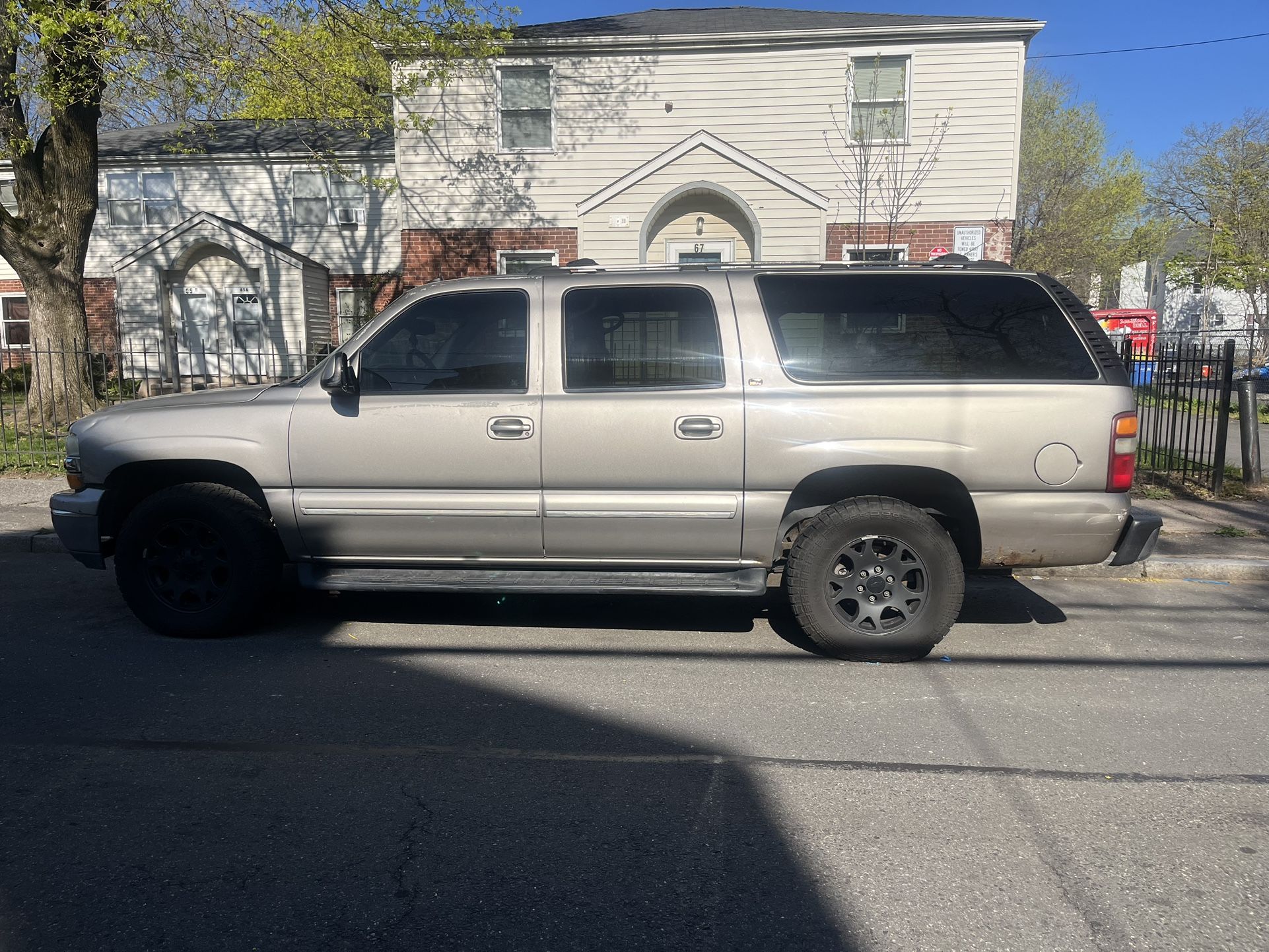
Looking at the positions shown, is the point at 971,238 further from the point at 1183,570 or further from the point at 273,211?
the point at 273,211

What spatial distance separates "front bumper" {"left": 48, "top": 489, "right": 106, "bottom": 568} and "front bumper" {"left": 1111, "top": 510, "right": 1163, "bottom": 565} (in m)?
5.54

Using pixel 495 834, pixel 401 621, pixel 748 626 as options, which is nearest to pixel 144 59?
pixel 401 621

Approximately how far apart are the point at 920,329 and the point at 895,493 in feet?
2.88

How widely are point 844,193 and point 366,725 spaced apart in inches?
595

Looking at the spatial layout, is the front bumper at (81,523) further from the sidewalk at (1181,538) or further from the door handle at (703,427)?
the door handle at (703,427)

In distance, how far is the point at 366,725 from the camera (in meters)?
4.13

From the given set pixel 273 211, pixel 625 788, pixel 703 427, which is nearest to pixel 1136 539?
pixel 703 427

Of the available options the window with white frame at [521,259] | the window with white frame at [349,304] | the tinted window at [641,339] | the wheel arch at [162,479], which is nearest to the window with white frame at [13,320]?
the window with white frame at [349,304]

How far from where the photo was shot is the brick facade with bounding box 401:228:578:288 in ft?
58.1

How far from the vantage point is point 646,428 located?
15.9 ft

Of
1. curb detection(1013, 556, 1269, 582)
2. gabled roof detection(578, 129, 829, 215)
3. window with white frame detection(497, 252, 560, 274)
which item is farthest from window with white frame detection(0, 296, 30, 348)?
curb detection(1013, 556, 1269, 582)

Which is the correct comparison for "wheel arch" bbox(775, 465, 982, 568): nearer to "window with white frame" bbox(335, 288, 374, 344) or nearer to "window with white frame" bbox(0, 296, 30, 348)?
"window with white frame" bbox(335, 288, 374, 344)

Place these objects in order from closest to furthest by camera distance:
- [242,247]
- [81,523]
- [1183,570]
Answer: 1. [81,523]
2. [1183,570]
3. [242,247]

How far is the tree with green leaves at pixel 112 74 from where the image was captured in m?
11.2
